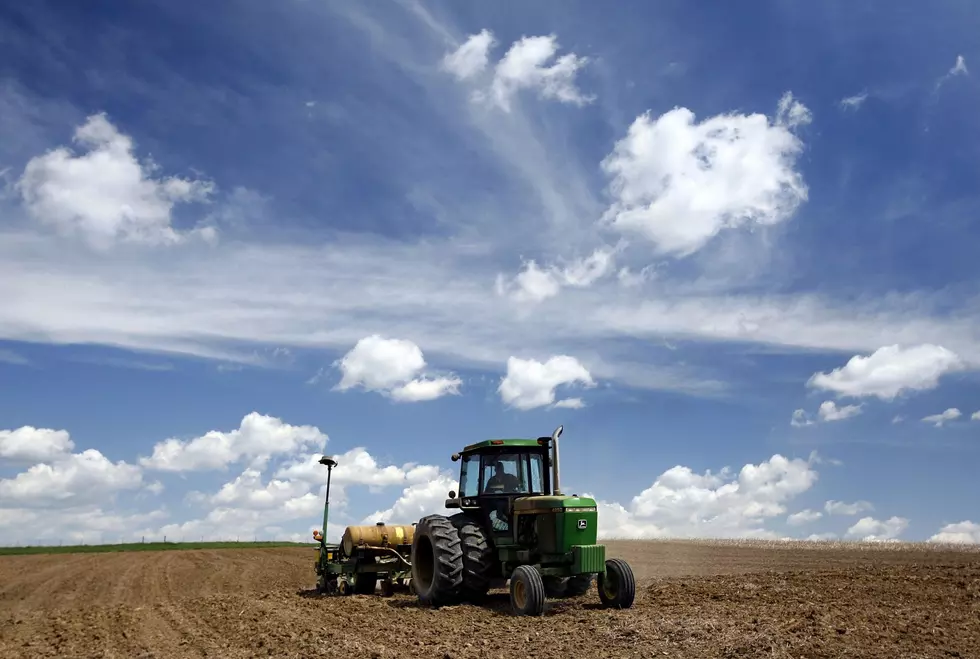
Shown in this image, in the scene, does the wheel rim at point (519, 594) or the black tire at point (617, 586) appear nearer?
the wheel rim at point (519, 594)

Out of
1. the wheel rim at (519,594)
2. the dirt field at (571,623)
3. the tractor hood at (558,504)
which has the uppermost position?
the tractor hood at (558,504)

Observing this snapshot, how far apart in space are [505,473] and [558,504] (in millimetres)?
1872

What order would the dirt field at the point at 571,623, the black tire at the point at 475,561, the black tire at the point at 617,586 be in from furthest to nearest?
the black tire at the point at 475,561, the black tire at the point at 617,586, the dirt field at the point at 571,623

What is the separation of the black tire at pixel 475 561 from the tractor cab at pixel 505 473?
475mm

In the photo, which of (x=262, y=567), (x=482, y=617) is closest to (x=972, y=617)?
(x=482, y=617)

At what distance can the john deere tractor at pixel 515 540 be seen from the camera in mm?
13992

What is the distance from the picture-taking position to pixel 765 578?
59.7 ft

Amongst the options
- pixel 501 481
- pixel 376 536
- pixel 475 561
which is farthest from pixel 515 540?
→ pixel 376 536

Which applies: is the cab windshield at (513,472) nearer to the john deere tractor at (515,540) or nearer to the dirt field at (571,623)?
the john deere tractor at (515,540)

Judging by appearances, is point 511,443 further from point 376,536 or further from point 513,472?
point 376,536

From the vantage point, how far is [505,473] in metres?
15.7

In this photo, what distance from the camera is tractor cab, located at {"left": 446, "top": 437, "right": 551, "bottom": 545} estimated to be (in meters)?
15.5

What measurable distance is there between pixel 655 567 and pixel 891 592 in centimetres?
950

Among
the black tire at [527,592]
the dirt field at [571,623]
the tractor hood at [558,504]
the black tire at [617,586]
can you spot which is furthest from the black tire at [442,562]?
the black tire at [617,586]
